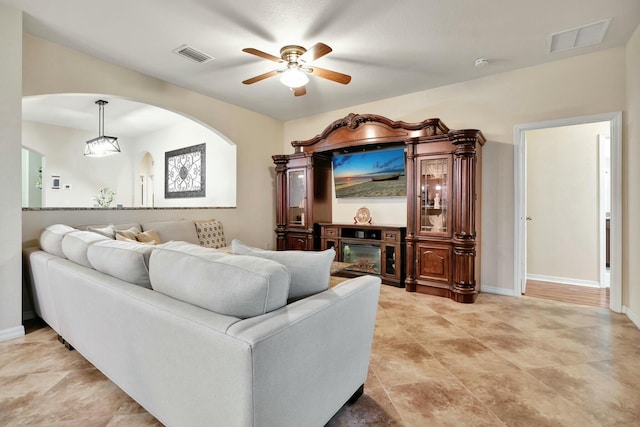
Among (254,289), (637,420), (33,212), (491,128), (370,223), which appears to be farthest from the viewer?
(370,223)

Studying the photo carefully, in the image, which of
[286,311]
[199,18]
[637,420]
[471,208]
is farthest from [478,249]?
[199,18]

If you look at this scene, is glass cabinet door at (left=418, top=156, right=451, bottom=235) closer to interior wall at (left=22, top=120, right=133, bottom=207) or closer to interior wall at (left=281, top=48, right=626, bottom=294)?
interior wall at (left=281, top=48, right=626, bottom=294)

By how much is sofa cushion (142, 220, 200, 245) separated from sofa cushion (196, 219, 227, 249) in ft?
0.28

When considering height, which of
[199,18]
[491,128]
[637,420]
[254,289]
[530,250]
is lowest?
[637,420]

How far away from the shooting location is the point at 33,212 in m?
3.00

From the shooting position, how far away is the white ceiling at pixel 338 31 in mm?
2492

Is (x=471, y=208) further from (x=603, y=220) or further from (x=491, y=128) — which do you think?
(x=603, y=220)

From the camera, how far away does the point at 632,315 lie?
2918 mm

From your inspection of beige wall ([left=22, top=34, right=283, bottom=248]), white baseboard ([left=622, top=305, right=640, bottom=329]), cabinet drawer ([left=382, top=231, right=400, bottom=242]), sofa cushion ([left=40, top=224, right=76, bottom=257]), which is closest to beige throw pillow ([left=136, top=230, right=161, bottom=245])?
beige wall ([left=22, top=34, right=283, bottom=248])

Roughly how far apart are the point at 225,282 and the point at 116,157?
770 centimetres

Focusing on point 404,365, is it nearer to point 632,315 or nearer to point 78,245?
point 78,245

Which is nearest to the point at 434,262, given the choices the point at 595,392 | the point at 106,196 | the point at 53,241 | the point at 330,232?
the point at 330,232

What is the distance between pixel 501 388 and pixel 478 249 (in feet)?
7.84

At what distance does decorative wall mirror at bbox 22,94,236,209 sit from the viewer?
5.42 meters
